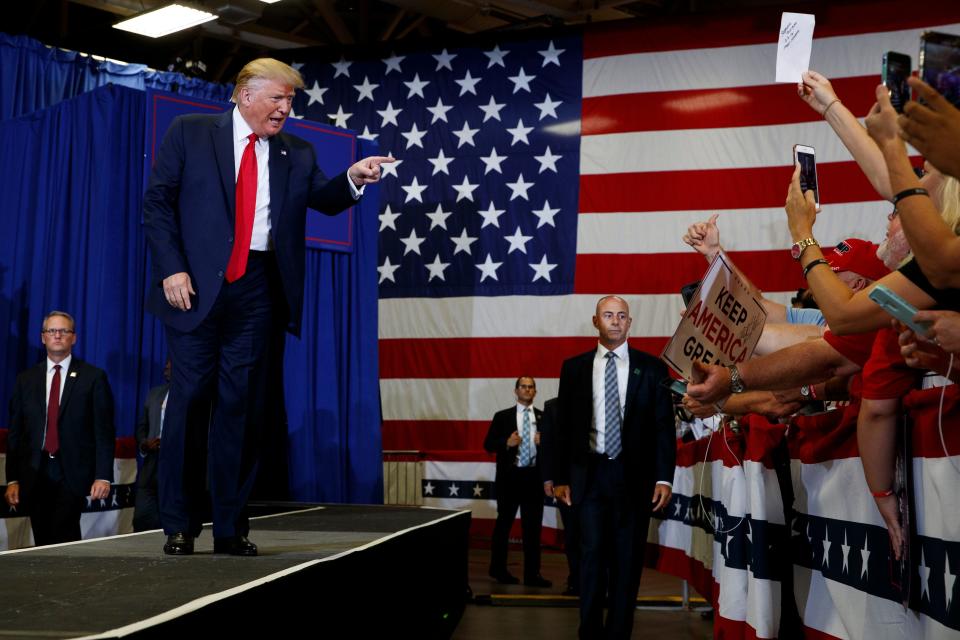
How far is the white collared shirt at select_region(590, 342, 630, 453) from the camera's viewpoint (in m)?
5.23

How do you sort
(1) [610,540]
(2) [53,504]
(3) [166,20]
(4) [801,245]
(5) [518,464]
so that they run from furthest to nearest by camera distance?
(3) [166,20], (5) [518,464], (2) [53,504], (1) [610,540], (4) [801,245]

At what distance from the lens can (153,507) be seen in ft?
21.7

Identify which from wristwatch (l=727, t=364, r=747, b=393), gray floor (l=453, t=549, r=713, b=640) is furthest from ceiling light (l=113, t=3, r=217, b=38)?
wristwatch (l=727, t=364, r=747, b=393)

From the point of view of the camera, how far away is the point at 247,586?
224 centimetres

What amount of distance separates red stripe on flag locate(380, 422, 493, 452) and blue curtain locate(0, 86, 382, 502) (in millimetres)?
2383

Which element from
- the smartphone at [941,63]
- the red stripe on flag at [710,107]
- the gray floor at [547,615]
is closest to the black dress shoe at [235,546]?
the smartphone at [941,63]

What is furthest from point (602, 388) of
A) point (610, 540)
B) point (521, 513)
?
point (521, 513)

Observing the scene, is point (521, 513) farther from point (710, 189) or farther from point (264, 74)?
point (264, 74)

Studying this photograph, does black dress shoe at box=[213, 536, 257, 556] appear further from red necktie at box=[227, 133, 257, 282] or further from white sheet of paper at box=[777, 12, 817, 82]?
white sheet of paper at box=[777, 12, 817, 82]

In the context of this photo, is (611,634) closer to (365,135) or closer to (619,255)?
(619,255)

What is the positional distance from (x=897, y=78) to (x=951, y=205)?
36 centimetres

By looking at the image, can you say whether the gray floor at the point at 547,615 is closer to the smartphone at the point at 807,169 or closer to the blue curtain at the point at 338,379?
the blue curtain at the point at 338,379

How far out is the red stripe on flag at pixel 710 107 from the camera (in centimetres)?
924

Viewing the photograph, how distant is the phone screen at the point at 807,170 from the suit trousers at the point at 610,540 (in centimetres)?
245
